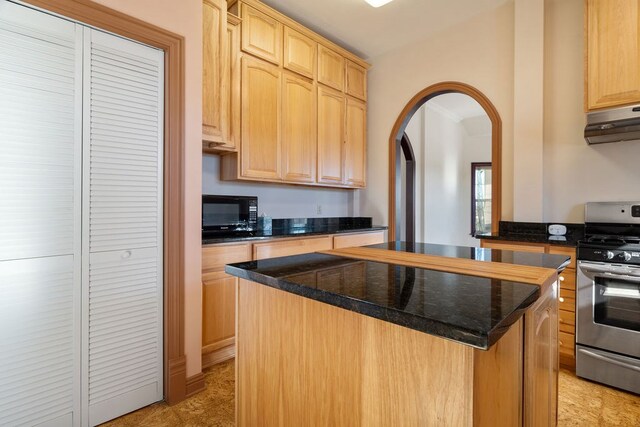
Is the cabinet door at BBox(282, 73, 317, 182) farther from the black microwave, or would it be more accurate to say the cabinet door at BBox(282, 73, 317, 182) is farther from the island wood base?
the island wood base

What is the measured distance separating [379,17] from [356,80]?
80 cm

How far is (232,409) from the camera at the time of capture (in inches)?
73.2

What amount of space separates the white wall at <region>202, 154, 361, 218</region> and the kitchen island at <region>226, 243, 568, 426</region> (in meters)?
1.94

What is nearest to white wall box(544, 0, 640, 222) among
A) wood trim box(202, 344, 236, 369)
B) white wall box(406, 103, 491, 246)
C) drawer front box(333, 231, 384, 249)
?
drawer front box(333, 231, 384, 249)

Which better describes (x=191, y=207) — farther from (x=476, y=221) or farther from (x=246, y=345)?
(x=476, y=221)

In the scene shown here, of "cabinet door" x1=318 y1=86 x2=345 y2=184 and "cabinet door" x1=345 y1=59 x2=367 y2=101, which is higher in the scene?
"cabinet door" x1=345 y1=59 x2=367 y2=101

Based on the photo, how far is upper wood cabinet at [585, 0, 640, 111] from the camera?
2.23m

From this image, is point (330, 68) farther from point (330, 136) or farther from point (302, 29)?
point (330, 136)

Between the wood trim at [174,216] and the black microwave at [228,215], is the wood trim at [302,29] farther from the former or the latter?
the black microwave at [228,215]

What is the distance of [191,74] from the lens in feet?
6.50

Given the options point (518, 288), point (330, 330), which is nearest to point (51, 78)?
point (330, 330)

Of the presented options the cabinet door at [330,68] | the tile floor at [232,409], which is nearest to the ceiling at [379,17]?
the cabinet door at [330,68]

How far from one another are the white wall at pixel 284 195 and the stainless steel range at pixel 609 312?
Result: 2512 millimetres

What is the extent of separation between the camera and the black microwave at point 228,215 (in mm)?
2645
